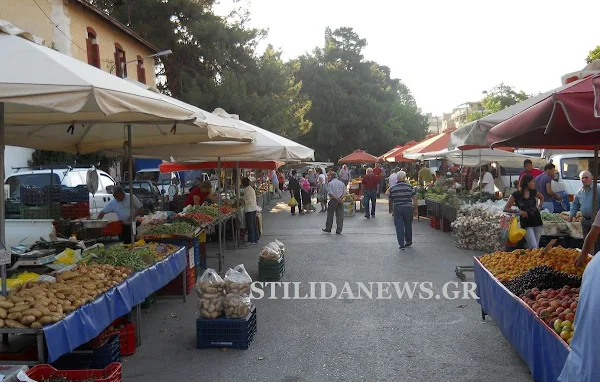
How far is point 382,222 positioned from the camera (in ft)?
64.7

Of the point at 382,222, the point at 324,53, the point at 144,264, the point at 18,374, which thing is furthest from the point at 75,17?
the point at 324,53

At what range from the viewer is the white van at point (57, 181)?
14.7 meters

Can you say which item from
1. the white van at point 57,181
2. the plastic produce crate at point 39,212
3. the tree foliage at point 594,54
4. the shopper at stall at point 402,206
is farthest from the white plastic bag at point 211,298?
the tree foliage at point 594,54

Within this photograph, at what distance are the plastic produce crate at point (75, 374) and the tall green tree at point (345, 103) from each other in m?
50.5

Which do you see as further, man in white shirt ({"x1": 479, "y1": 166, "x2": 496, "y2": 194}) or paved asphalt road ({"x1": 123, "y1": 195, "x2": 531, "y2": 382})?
man in white shirt ({"x1": 479, "y1": 166, "x2": 496, "y2": 194})

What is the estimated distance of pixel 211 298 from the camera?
650 cm

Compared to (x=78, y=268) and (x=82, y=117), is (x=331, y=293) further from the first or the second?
(x=82, y=117)

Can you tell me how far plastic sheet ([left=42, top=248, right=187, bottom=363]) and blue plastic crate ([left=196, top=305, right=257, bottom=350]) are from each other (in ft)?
2.56

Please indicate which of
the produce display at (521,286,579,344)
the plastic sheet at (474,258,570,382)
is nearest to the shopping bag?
the plastic sheet at (474,258,570,382)

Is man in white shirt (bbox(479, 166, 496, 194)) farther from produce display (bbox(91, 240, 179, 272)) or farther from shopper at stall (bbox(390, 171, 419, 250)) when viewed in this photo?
produce display (bbox(91, 240, 179, 272))

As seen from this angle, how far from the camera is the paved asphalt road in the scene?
563 cm

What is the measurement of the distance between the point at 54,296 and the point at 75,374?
2.54 feet

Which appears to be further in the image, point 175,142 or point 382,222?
point 382,222

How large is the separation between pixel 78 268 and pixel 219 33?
2207 cm
